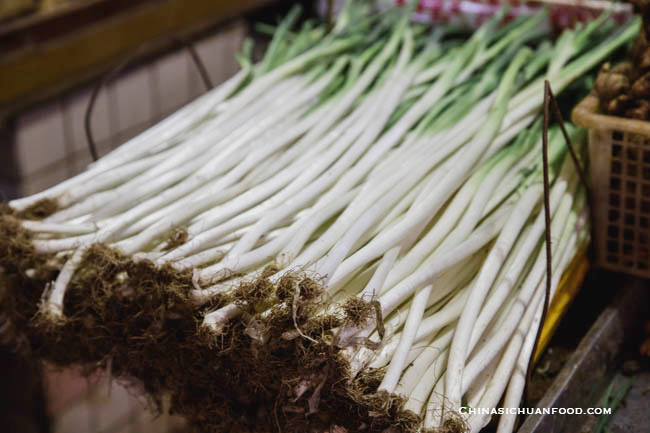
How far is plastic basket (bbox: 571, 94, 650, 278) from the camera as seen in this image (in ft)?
4.73

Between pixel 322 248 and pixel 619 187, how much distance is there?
0.67 meters

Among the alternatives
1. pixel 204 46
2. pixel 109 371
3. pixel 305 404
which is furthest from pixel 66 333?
pixel 204 46

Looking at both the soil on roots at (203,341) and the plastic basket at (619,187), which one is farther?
the plastic basket at (619,187)

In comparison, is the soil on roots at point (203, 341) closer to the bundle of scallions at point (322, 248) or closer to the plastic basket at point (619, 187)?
A: the bundle of scallions at point (322, 248)

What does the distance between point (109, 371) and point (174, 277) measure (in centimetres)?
29

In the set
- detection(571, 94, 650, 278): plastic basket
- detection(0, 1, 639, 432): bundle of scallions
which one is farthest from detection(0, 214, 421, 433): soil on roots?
detection(571, 94, 650, 278): plastic basket

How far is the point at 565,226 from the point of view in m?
1.54

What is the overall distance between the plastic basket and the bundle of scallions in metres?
0.06

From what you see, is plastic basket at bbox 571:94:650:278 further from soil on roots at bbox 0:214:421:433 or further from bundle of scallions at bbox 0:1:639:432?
soil on roots at bbox 0:214:421:433

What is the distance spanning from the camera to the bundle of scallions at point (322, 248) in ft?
3.79

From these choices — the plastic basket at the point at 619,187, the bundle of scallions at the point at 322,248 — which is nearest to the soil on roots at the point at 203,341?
the bundle of scallions at the point at 322,248

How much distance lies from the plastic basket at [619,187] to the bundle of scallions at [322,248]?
6 cm

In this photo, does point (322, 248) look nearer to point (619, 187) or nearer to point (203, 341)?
point (203, 341)

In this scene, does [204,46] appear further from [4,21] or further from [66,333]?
[66,333]
